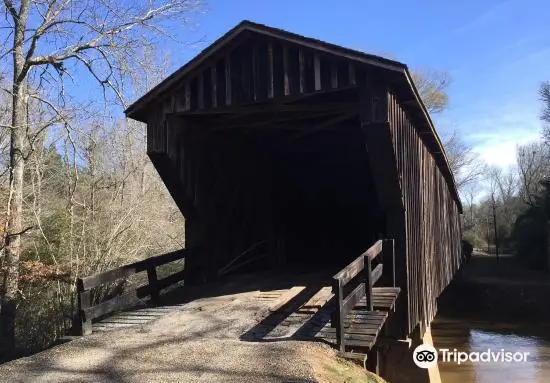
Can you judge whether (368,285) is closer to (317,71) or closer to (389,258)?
(389,258)

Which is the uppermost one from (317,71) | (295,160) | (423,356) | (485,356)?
(317,71)

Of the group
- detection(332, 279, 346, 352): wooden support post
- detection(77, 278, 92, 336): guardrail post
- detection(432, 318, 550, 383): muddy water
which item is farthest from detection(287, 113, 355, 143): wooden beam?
detection(432, 318, 550, 383): muddy water

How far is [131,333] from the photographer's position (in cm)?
625

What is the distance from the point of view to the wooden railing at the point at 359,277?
5386 mm

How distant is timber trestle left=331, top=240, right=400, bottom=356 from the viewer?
17.8 ft

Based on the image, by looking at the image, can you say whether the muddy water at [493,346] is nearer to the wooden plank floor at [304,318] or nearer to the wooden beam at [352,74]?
the wooden plank floor at [304,318]

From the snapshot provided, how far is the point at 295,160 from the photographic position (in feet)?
41.9

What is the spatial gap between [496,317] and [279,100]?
18.7m

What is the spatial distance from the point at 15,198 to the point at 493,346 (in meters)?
14.8

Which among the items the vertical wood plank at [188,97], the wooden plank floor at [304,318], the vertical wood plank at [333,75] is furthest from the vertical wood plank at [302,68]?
the wooden plank floor at [304,318]

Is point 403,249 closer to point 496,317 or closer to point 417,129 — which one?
point 417,129

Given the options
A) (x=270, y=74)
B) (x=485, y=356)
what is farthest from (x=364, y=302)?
(x=485, y=356)

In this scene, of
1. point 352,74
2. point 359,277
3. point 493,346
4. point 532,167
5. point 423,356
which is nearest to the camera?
point 352,74

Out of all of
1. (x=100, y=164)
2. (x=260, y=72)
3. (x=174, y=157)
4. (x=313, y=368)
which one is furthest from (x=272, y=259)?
(x=313, y=368)
